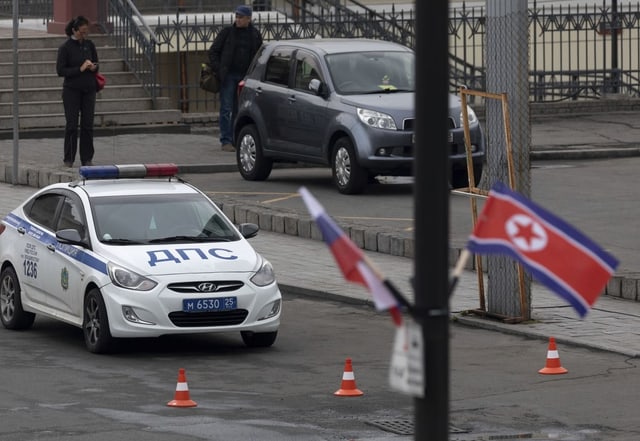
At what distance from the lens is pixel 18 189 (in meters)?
22.2

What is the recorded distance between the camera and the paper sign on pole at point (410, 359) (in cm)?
507

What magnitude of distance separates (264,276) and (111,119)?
1428 centimetres

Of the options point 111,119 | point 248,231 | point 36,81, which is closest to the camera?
point 248,231

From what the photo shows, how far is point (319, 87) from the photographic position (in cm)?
2100

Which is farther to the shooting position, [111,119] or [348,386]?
[111,119]

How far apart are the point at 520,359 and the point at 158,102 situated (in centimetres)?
1592

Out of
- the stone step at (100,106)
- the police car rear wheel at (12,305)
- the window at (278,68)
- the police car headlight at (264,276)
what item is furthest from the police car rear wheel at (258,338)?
the stone step at (100,106)

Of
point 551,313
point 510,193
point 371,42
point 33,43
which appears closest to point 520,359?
point 551,313

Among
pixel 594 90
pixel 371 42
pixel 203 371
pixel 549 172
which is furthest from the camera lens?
pixel 594 90

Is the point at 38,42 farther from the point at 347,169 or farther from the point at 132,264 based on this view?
the point at 132,264

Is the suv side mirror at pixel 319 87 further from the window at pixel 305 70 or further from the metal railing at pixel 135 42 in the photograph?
the metal railing at pixel 135 42

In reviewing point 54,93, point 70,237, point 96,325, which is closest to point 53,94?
point 54,93

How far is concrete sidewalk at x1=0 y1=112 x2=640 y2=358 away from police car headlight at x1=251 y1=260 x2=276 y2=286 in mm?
2013

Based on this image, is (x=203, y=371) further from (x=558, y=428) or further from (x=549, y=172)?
(x=549, y=172)
